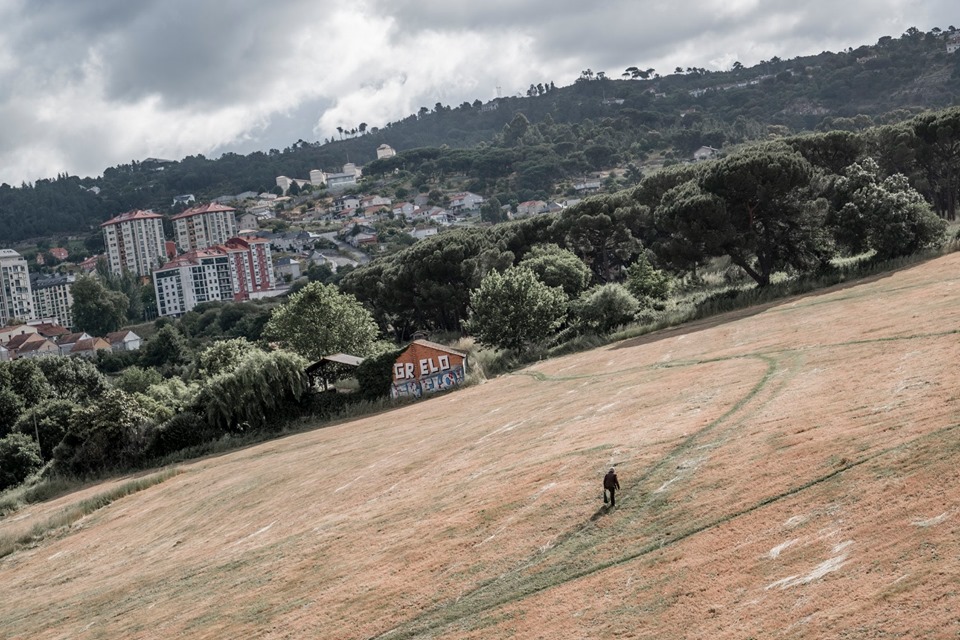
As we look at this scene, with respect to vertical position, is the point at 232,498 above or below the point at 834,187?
below

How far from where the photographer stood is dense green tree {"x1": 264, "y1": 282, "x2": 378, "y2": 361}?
2876 inches

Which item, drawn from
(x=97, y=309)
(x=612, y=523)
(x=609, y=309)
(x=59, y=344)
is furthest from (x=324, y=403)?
(x=97, y=309)

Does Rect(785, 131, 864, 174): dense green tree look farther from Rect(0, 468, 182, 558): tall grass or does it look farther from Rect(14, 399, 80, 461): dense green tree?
Rect(14, 399, 80, 461): dense green tree

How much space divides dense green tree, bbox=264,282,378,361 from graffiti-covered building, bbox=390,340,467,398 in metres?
20.3

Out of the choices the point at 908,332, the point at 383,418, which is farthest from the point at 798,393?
the point at 383,418

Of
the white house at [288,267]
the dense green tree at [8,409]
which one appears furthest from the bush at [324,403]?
the white house at [288,267]

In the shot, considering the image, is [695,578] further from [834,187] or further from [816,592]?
[834,187]

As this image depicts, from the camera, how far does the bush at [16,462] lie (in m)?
57.9

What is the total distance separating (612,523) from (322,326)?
2178 inches

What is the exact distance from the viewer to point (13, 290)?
646 ft

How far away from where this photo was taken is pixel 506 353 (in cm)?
5812

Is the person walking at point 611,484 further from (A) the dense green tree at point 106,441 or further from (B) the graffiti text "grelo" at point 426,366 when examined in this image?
(A) the dense green tree at point 106,441

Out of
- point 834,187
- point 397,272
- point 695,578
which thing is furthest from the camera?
point 397,272

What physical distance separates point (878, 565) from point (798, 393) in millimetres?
11141
